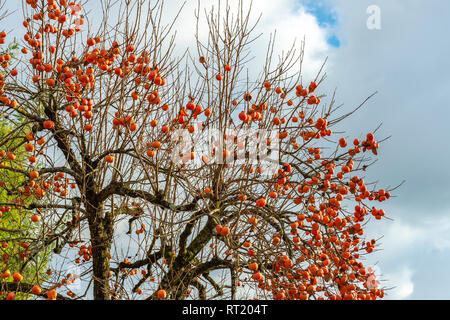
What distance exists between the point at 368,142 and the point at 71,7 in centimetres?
421

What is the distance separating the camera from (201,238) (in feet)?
15.6

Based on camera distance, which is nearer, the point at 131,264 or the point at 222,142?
the point at 222,142

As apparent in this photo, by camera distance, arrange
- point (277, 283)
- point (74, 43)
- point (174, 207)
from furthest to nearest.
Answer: point (74, 43) < point (174, 207) < point (277, 283)

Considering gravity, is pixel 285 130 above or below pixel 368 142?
above

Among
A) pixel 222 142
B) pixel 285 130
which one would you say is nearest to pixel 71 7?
pixel 222 142

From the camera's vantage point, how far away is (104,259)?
5016 millimetres
